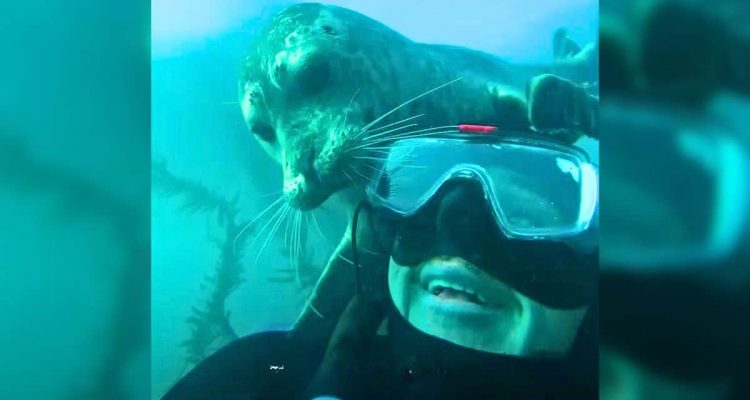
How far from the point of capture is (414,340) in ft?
7.51

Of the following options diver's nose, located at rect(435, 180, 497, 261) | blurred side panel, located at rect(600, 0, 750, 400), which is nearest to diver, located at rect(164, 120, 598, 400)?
diver's nose, located at rect(435, 180, 497, 261)

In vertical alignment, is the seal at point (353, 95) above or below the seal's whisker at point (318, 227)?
above

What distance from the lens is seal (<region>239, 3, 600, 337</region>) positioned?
2271mm

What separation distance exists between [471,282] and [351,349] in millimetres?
447

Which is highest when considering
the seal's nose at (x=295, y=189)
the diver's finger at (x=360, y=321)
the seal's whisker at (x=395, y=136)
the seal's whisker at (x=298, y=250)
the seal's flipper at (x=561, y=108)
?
the seal's flipper at (x=561, y=108)

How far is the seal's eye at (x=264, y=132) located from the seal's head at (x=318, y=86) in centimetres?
2

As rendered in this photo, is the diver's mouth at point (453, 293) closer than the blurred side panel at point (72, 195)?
Yes

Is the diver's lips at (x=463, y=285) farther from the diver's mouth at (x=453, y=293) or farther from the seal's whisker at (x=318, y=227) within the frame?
the seal's whisker at (x=318, y=227)

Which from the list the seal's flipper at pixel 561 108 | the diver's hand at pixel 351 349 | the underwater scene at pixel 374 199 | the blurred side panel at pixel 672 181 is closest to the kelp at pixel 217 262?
the underwater scene at pixel 374 199

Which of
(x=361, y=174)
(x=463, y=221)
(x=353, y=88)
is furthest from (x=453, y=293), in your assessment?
(x=353, y=88)

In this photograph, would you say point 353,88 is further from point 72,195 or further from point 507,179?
point 72,195

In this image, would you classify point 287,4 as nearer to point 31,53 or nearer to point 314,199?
point 314,199

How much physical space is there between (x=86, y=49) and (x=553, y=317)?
179 cm

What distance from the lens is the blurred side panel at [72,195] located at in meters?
2.39
